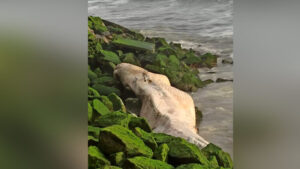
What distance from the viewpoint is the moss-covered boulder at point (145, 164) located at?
200 cm

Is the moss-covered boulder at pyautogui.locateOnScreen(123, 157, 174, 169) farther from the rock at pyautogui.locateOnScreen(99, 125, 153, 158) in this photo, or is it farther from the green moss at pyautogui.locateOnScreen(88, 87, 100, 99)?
the green moss at pyautogui.locateOnScreen(88, 87, 100, 99)

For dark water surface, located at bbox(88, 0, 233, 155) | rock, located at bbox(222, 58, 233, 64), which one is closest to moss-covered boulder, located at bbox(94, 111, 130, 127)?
dark water surface, located at bbox(88, 0, 233, 155)

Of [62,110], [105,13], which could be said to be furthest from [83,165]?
[105,13]

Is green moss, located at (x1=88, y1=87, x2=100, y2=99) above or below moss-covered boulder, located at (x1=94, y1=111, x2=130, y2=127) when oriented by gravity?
above

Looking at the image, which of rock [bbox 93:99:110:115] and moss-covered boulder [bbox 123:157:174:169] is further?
rock [bbox 93:99:110:115]

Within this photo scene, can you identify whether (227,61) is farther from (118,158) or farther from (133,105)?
(118,158)

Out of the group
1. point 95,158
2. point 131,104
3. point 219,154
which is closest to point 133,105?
point 131,104

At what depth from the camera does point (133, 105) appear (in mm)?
2104

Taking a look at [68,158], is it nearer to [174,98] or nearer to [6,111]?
[6,111]

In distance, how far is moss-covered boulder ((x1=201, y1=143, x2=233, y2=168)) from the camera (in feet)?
6.59

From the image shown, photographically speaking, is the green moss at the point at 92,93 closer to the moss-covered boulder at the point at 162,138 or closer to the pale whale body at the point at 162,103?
the pale whale body at the point at 162,103

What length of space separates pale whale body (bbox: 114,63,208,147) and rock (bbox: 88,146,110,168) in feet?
0.96

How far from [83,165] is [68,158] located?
0.09m

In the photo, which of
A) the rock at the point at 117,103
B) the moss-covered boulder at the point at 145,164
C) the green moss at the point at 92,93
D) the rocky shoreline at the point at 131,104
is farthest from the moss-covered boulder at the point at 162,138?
the green moss at the point at 92,93
